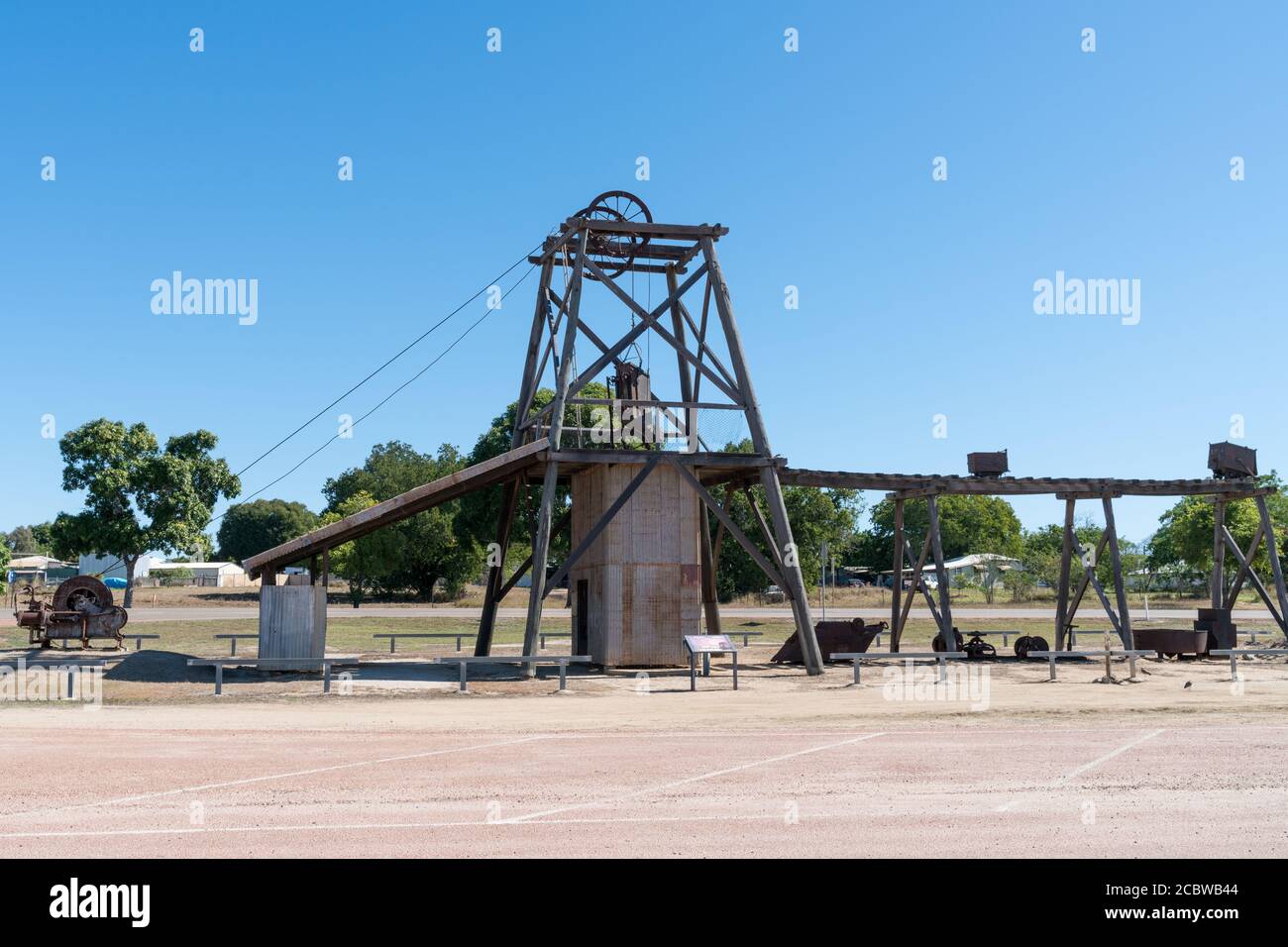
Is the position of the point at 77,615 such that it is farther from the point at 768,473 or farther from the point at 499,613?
the point at 499,613

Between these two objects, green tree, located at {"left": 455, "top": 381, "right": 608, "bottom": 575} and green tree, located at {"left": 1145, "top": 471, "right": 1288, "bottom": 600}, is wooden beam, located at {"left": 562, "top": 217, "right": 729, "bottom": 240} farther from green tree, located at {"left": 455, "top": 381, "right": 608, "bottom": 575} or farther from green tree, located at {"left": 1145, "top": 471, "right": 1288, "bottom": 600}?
green tree, located at {"left": 1145, "top": 471, "right": 1288, "bottom": 600}

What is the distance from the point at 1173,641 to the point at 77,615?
29.8 m

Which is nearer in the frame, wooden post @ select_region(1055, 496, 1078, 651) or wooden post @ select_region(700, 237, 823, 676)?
wooden post @ select_region(700, 237, 823, 676)

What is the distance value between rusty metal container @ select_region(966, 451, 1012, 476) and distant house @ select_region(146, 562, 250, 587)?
94.7 meters

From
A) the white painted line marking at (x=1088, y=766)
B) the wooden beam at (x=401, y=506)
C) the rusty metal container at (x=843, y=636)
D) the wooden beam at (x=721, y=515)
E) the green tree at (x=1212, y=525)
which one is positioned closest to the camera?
the white painted line marking at (x=1088, y=766)

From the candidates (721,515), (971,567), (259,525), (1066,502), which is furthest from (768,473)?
(259,525)

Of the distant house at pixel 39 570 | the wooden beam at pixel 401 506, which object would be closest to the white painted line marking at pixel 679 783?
the wooden beam at pixel 401 506

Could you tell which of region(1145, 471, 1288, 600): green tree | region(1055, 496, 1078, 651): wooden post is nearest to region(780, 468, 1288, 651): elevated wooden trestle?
region(1055, 496, 1078, 651): wooden post

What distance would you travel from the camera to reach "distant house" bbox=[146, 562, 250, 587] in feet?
370

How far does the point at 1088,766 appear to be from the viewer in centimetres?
1207

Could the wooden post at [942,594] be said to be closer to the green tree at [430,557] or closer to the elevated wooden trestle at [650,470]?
the elevated wooden trestle at [650,470]

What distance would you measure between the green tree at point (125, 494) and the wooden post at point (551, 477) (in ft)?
108

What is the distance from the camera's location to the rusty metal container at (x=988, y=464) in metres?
29.6
